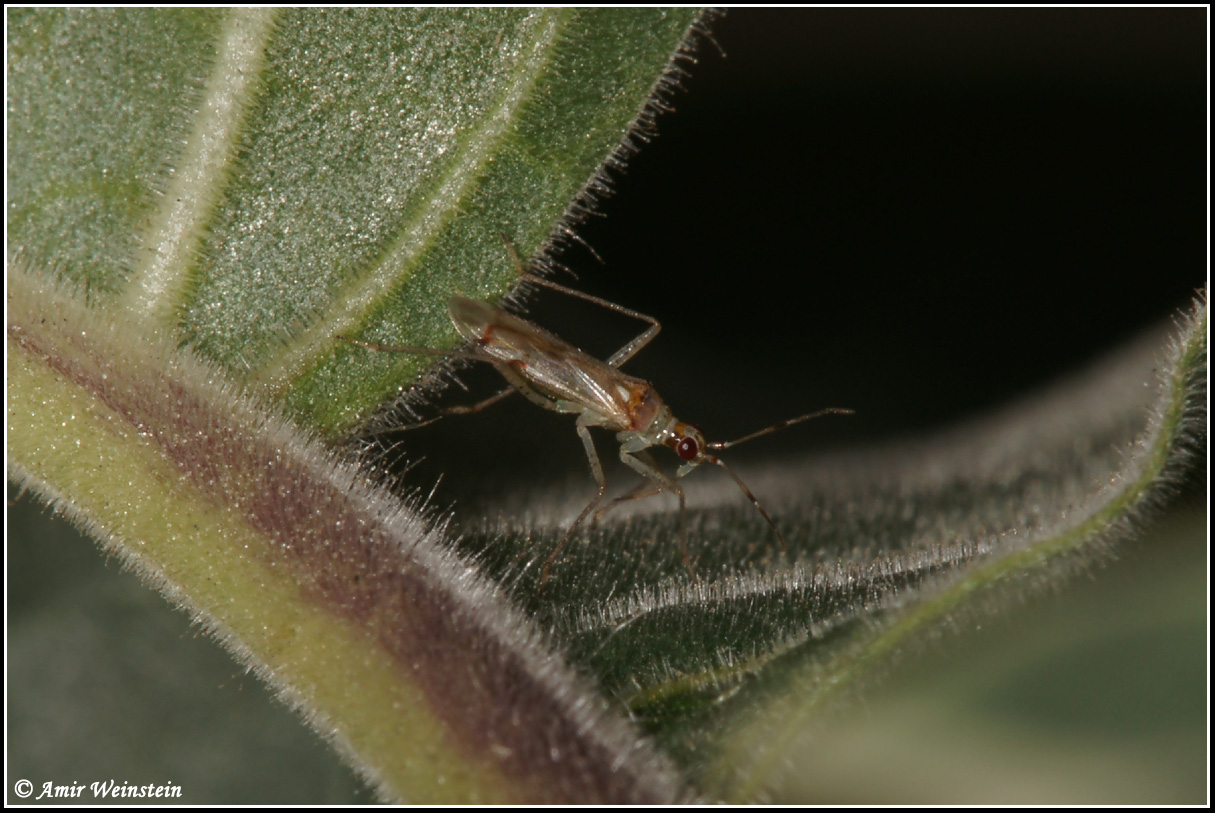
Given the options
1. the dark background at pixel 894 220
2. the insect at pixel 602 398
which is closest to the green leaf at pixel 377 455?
the insect at pixel 602 398

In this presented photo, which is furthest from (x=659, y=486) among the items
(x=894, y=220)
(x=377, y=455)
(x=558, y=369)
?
(x=894, y=220)

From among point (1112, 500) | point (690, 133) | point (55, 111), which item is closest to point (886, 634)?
point (1112, 500)

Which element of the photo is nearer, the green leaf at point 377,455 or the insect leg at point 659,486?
the green leaf at point 377,455

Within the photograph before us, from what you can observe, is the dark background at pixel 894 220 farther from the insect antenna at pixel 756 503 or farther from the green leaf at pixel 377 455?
the green leaf at pixel 377 455

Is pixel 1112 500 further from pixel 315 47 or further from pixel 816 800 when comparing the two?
pixel 315 47

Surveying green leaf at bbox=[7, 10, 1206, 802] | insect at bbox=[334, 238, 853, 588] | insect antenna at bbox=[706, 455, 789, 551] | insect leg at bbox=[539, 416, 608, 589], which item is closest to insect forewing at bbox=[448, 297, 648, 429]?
insect at bbox=[334, 238, 853, 588]

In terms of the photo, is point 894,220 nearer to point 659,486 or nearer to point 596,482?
point 659,486
